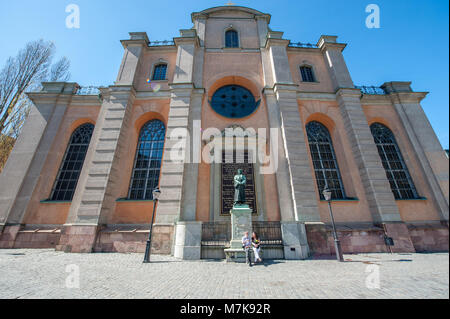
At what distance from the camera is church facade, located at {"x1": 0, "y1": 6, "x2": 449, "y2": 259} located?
30.8 ft

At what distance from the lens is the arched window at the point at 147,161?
11289 mm

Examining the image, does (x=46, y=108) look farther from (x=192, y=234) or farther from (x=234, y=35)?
(x=234, y=35)

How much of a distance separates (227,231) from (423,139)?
15.2 metres

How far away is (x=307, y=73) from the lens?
49.2ft

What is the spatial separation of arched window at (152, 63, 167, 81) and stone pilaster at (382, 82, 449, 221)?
17860mm

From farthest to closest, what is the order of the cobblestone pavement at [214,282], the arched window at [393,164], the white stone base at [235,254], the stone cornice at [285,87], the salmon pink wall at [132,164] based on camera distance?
the stone cornice at [285,87] → the arched window at [393,164] → the salmon pink wall at [132,164] → the white stone base at [235,254] → the cobblestone pavement at [214,282]

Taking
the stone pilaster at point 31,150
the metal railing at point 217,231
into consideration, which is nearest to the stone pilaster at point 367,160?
the metal railing at point 217,231

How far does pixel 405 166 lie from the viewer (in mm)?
12602

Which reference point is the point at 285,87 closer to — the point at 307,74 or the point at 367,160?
the point at 307,74

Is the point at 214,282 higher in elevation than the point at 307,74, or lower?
lower

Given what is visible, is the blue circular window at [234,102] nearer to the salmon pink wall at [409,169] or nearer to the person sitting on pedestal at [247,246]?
the person sitting on pedestal at [247,246]

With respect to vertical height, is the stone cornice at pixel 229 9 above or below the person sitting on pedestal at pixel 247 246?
above

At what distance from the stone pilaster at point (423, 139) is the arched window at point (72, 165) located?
2329 centimetres

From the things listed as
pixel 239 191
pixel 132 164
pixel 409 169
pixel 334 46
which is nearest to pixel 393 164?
pixel 409 169
